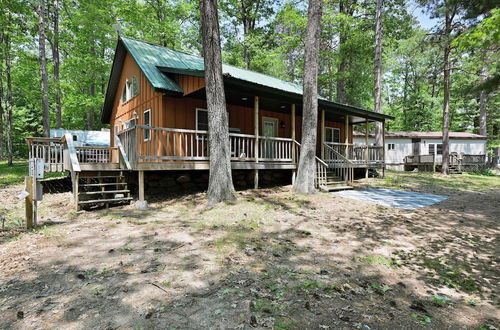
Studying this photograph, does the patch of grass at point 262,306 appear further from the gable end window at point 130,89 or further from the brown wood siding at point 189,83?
the gable end window at point 130,89

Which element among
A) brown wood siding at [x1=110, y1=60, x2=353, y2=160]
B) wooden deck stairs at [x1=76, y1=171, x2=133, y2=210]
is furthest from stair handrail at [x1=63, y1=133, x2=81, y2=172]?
brown wood siding at [x1=110, y1=60, x2=353, y2=160]

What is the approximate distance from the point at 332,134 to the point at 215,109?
37.7 feet

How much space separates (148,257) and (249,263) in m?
1.50

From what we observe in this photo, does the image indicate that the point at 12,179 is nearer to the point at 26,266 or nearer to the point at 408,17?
the point at 26,266

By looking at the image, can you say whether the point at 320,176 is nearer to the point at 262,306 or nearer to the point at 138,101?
the point at 262,306

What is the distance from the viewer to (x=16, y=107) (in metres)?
31.6

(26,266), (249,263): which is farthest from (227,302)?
(26,266)

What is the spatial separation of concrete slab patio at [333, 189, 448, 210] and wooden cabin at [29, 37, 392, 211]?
933mm

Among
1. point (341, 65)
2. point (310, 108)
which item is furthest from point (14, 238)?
point (341, 65)

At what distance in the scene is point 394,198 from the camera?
9398mm

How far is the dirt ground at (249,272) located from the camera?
2.63 metres

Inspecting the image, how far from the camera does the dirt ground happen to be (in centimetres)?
263

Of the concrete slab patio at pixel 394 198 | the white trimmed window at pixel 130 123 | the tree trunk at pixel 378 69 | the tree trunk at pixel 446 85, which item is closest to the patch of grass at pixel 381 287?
the concrete slab patio at pixel 394 198

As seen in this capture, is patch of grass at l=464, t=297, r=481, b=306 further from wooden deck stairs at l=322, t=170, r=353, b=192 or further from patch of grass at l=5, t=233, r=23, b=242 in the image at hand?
patch of grass at l=5, t=233, r=23, b=242
